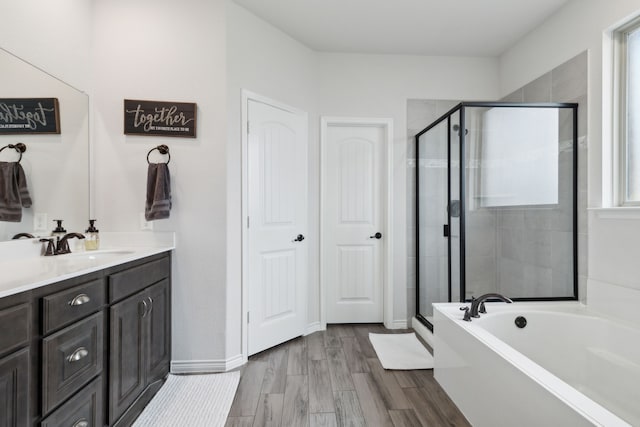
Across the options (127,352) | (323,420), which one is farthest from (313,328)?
(127,352)

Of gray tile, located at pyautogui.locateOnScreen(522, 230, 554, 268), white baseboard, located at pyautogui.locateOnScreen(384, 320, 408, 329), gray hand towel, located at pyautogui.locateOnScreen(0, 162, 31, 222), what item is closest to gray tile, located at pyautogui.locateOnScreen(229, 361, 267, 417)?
white baseboard, located at pyautogui.locateOnScreen(384, 320, 408, 329)

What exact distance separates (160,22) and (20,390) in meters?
2.31

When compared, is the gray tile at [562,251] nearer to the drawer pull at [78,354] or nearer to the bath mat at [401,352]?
the bath mat at [401,352]

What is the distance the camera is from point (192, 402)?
1.90 meters

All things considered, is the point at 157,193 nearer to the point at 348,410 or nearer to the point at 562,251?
the point at 348,410

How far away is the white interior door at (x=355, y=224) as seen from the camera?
10.5 ft

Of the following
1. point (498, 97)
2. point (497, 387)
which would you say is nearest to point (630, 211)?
point (497, 387)

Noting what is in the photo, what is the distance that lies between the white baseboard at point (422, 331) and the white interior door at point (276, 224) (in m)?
1.08

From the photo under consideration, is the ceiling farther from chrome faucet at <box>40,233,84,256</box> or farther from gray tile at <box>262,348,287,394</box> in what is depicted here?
gray tile at <box>262,348,287,394</box>

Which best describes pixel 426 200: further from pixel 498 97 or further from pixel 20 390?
pixel 20 390

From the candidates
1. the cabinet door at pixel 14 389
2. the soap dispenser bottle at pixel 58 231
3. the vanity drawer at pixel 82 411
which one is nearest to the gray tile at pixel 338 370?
the vanity drawer at pixel 82 411

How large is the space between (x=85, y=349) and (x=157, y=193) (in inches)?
41.5

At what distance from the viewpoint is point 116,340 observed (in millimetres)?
1537

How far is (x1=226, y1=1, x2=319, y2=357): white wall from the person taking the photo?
233cm
